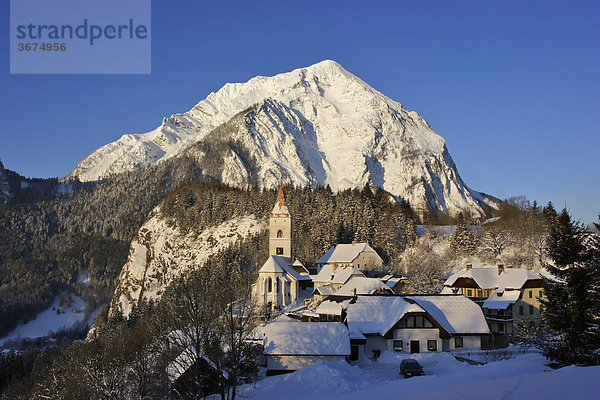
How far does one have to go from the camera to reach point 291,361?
1315 inches

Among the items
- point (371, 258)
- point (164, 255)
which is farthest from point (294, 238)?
point (164, 255)

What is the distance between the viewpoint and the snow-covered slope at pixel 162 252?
117 m

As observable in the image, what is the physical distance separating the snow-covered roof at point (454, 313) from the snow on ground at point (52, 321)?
6211 inches

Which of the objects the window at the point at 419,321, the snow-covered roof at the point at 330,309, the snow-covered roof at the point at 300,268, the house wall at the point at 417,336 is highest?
the snow-covered roof at the point at 300,268

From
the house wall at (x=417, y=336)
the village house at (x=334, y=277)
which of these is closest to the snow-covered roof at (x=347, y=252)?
the village house at (x=334, y=277)

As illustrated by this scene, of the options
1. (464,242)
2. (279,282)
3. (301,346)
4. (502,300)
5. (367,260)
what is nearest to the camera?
(301,346)

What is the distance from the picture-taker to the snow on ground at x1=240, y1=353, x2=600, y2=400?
623 inches

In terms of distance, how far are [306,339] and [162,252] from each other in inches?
4062

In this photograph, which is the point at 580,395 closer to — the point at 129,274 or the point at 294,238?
the point at 294,238

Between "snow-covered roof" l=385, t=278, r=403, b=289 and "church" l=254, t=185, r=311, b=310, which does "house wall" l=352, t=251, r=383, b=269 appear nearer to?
"church" l=254, t=185, r=311, b=310

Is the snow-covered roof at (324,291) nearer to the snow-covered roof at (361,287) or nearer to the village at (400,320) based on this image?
the village at (400,320)

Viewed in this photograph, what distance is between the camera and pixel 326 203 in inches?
4136

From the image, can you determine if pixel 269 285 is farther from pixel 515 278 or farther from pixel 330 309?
pixel 515 278

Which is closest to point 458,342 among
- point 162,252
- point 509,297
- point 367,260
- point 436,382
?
point 509,297
